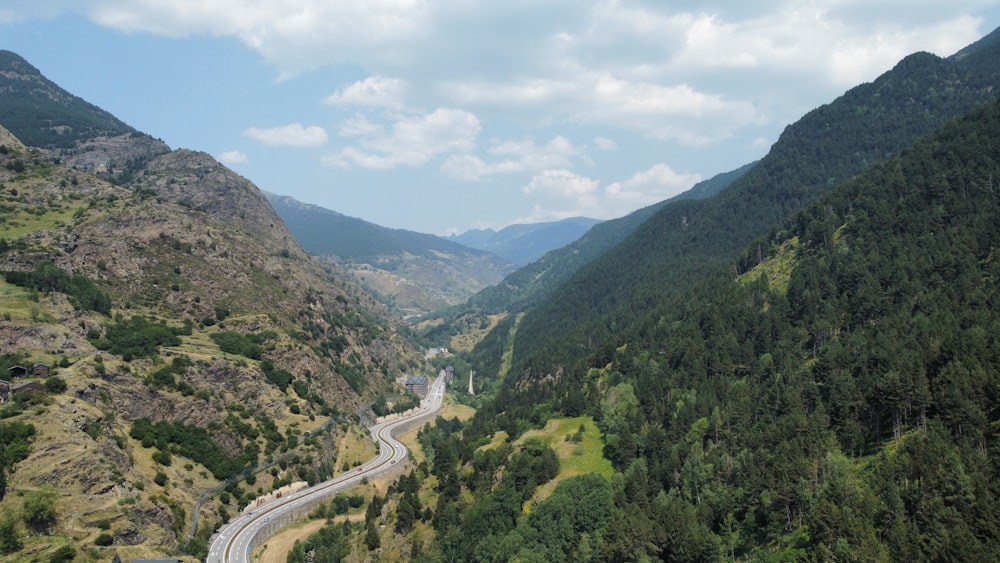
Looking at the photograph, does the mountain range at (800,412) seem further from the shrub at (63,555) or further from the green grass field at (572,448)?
the shrub at (63,555)

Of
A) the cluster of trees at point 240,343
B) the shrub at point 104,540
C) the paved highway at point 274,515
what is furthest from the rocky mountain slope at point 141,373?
the paved highway at point 274,515

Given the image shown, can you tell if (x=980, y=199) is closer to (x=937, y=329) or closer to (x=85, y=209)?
(x=937, y=329)

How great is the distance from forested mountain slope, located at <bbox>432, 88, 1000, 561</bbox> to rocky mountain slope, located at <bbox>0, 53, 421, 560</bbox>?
3963 cm

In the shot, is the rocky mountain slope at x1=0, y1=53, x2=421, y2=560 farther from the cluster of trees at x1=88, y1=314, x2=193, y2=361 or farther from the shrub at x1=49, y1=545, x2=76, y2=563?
the shrub at x1=49, y1=545, x2=76, y2=563

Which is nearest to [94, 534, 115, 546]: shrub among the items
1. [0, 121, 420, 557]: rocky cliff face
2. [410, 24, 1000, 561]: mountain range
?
[0, 121, 420, 557]: rocky cliff face

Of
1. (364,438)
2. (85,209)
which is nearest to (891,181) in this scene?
(364,438)

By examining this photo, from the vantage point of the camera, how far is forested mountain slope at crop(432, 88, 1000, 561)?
197 ft

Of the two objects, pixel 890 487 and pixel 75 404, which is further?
pixel 75 404

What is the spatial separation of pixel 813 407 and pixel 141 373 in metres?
116

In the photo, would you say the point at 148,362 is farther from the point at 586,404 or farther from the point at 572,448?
the point at 586,404

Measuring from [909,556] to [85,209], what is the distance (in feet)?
625

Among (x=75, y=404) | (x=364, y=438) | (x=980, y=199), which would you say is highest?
(x=980, y=199)

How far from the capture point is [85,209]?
165875 millimetres

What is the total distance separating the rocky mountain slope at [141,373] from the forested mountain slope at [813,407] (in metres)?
39.6
